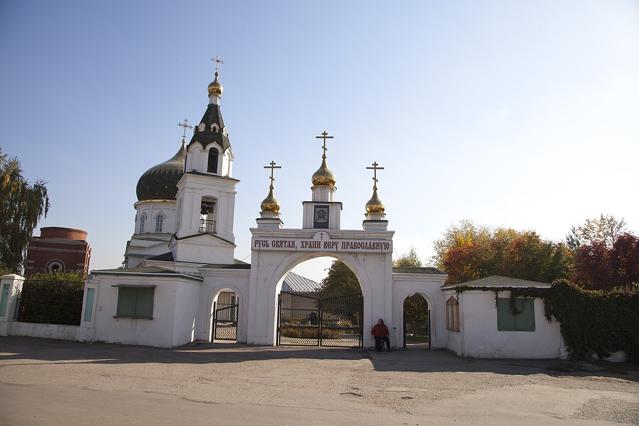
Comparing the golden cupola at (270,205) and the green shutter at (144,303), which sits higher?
the golden cupola at (270,205)

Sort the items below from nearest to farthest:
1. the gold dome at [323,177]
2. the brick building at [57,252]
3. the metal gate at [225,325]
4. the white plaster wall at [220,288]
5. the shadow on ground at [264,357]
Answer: the shadow on ground at [264,357], the white plaster wall at [220,288], the metal gate at [225,325], the gold dome at [323,177], the brick building at [57,252]

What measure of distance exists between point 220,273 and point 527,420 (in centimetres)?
1670

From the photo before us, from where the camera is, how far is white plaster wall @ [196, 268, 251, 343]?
22.8 metres

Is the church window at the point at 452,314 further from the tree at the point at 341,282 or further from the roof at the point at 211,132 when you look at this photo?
the tree at the point at 341,282

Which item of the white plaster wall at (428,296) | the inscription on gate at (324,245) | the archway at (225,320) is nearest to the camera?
the white plaster wall at (428,296)

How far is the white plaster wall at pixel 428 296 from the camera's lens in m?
22.2

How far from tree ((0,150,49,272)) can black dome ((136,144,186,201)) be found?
914 cm

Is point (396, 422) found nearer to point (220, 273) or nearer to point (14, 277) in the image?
point (220, 273)

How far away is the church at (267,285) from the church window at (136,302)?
41 millimetres

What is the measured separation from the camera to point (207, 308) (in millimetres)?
22938

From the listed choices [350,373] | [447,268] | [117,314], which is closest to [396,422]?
[350,373]

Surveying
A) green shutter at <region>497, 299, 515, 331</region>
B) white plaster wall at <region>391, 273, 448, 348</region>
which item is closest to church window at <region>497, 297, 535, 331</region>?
green shutter at <region>497, 299, 515, 331</region>

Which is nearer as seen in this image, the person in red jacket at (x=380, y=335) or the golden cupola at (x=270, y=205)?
the person in red jacket at (x=380, y=335)

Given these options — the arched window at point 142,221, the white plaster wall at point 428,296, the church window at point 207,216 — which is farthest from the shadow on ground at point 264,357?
the arched window at point 142,221
